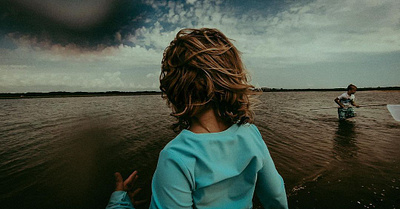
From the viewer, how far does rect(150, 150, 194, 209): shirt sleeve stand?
830mm

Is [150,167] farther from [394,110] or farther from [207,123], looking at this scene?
[394,110]

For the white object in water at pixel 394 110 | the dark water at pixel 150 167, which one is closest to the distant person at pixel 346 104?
the dark water at pixel 150 167

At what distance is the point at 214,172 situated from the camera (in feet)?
2.99

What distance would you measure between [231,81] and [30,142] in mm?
10290

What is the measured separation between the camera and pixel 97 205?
12.2 feet

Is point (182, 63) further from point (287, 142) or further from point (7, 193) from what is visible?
point (287, 142)

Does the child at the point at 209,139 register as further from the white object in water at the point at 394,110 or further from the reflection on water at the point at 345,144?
→ the white object in water at the point at 394,110

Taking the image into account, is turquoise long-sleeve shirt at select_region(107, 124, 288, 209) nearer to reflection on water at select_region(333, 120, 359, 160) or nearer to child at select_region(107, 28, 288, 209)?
child at select_region(107, 28, 288, 209)

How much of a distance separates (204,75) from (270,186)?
79 centimetres

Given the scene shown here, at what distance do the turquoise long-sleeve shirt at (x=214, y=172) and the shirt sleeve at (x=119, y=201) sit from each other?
24.1 inches

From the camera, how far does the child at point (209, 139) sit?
33.8 inches

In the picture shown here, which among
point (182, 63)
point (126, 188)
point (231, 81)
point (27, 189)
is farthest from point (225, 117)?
point (27, 189)

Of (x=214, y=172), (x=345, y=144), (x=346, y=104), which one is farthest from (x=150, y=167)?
(x=346, y=104)

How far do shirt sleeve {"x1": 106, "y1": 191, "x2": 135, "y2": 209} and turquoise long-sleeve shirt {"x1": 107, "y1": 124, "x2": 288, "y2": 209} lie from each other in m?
0.61
